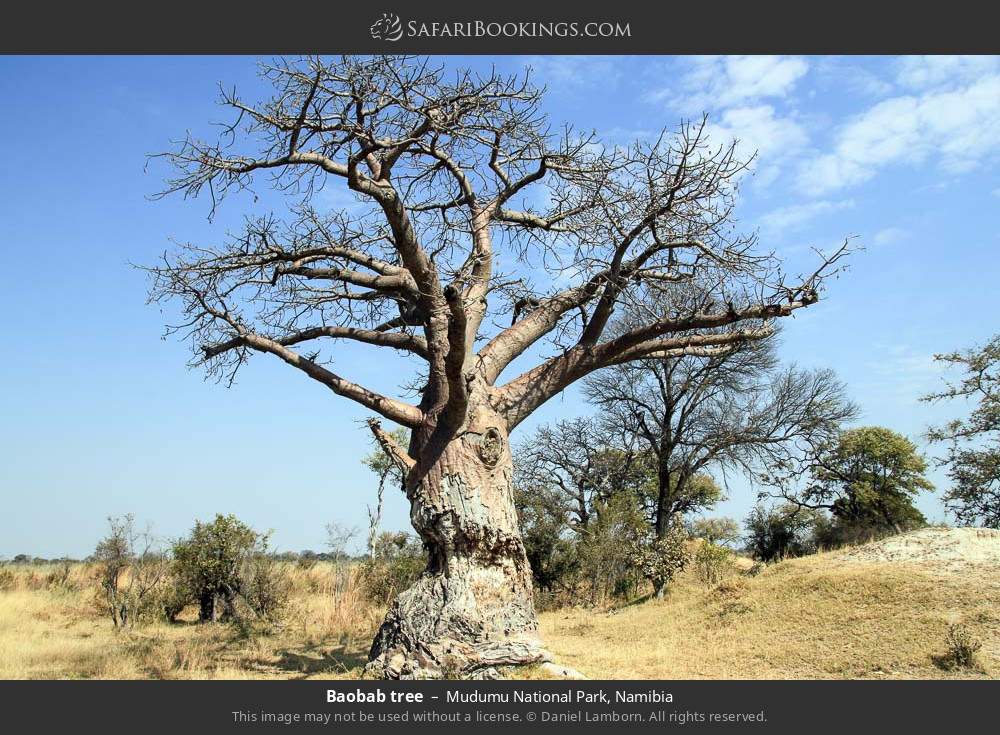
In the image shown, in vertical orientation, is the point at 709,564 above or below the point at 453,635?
above

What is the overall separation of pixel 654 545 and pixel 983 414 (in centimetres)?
714

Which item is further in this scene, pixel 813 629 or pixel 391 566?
pixel 391 566

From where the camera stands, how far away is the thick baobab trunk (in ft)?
22.7

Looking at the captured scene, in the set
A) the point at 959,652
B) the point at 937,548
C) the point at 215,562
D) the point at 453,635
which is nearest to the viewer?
the point at 453,635

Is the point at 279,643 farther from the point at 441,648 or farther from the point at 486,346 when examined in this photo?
the point at 486,346

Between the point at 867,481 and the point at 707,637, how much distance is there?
11.2 meters

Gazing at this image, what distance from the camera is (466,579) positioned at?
7258 mm

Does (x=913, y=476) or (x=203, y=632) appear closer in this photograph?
(x=203, y=632)

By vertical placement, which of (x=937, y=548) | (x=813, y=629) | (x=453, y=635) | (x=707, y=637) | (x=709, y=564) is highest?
(x=937, y=548)

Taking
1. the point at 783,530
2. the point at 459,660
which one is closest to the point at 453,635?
the point at 459,660

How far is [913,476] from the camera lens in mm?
18438

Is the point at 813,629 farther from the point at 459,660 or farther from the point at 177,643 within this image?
the point at 177,643

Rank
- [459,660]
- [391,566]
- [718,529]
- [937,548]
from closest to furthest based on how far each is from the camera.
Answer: [459,660], [937,548], [391,566], [718,529]
